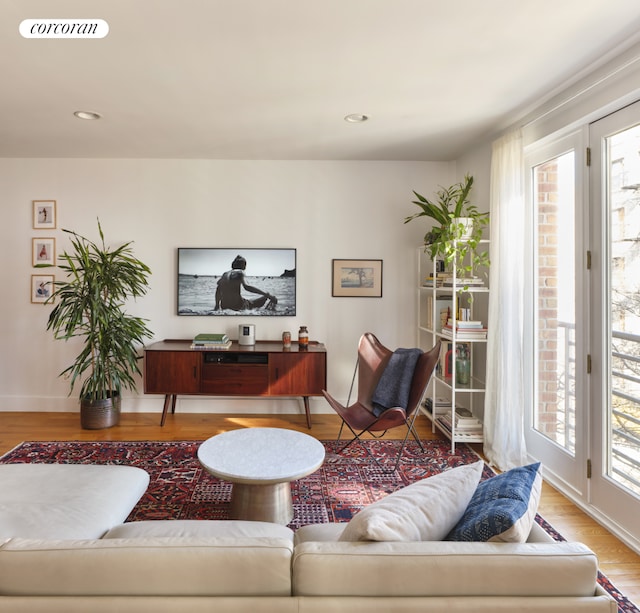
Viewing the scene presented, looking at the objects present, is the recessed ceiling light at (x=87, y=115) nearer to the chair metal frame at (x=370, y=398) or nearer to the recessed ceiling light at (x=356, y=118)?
the recessed ceiling light at (x=356, y=118)

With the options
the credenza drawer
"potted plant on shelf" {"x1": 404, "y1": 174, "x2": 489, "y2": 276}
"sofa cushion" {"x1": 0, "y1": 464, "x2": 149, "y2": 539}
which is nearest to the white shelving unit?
"potted plant on shelf" {"x1": 404, "y1": 174, "x2": 489, "y2": 276}

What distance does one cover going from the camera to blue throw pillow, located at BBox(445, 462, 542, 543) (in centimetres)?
112

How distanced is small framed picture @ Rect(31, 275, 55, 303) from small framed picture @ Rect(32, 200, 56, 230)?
54 centimetres

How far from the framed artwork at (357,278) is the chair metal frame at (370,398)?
732 millimetres

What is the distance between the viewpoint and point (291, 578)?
103 centimetres

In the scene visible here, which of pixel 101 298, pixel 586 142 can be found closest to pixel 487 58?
pixel 586 142

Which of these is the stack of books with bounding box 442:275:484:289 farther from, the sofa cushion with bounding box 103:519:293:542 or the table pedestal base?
the sofa cushion with bounding box 103:519:293:542

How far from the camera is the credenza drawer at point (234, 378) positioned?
4098 millimetres

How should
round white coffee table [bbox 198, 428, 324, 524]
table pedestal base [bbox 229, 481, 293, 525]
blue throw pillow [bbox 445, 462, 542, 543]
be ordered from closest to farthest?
blue throw pillow [bbox 445, 462, 542, 543], round white coffee table [bbox 198, 428, 324, 524], table pedestal base [bbox 229, 481, 293, 525]

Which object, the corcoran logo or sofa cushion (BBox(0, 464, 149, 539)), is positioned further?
the corcoran logo

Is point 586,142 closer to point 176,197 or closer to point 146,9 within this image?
point 146,9

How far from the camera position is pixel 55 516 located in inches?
67.8

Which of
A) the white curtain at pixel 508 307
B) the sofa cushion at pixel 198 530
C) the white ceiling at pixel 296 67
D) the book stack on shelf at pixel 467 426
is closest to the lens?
the sofa cushion at pixel 198 530

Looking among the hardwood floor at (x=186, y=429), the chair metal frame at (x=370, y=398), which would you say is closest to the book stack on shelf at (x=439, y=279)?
the chair metal frame at (x=370, y=398)
